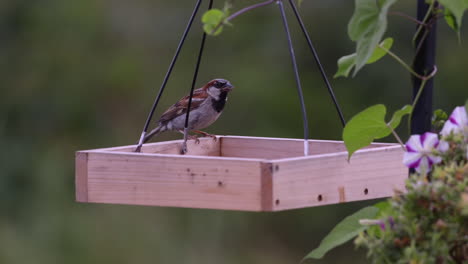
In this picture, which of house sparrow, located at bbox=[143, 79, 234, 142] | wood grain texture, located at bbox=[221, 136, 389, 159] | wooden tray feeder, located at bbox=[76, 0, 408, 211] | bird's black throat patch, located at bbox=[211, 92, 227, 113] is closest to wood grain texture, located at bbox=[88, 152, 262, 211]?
wooden tray feeder, located at bbox=[76, 0, 408, 211]

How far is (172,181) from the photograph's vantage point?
89.0 inches

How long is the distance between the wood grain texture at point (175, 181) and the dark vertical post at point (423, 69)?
17.5 inches

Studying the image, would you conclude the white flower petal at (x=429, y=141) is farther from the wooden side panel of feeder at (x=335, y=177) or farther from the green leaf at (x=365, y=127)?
the wooden side panel of feeder at (x=335, y=177)

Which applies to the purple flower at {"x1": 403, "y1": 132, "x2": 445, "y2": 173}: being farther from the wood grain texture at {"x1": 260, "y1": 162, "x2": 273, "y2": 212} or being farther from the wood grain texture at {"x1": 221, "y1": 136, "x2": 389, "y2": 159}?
the wood grain texture at {"x1": 221, "y1": 136, "x2": 389, "y2": 159}

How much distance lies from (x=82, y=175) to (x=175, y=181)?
12.7 inches

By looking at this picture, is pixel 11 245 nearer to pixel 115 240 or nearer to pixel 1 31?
pixel 115 240

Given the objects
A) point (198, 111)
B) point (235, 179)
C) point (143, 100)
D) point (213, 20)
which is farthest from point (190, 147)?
point (143, 100)

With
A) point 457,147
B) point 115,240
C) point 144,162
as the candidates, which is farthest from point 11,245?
point 457,147

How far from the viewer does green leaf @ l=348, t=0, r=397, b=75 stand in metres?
1.52

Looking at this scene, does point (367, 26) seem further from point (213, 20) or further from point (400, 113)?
point (213, 20)

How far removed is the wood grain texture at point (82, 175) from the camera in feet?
7.95

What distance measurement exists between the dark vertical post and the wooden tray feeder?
409 millimetres

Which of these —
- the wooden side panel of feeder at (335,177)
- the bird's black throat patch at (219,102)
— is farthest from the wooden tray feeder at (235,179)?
the bird's black throat patch at (219,102)

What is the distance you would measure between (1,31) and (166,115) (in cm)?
500
